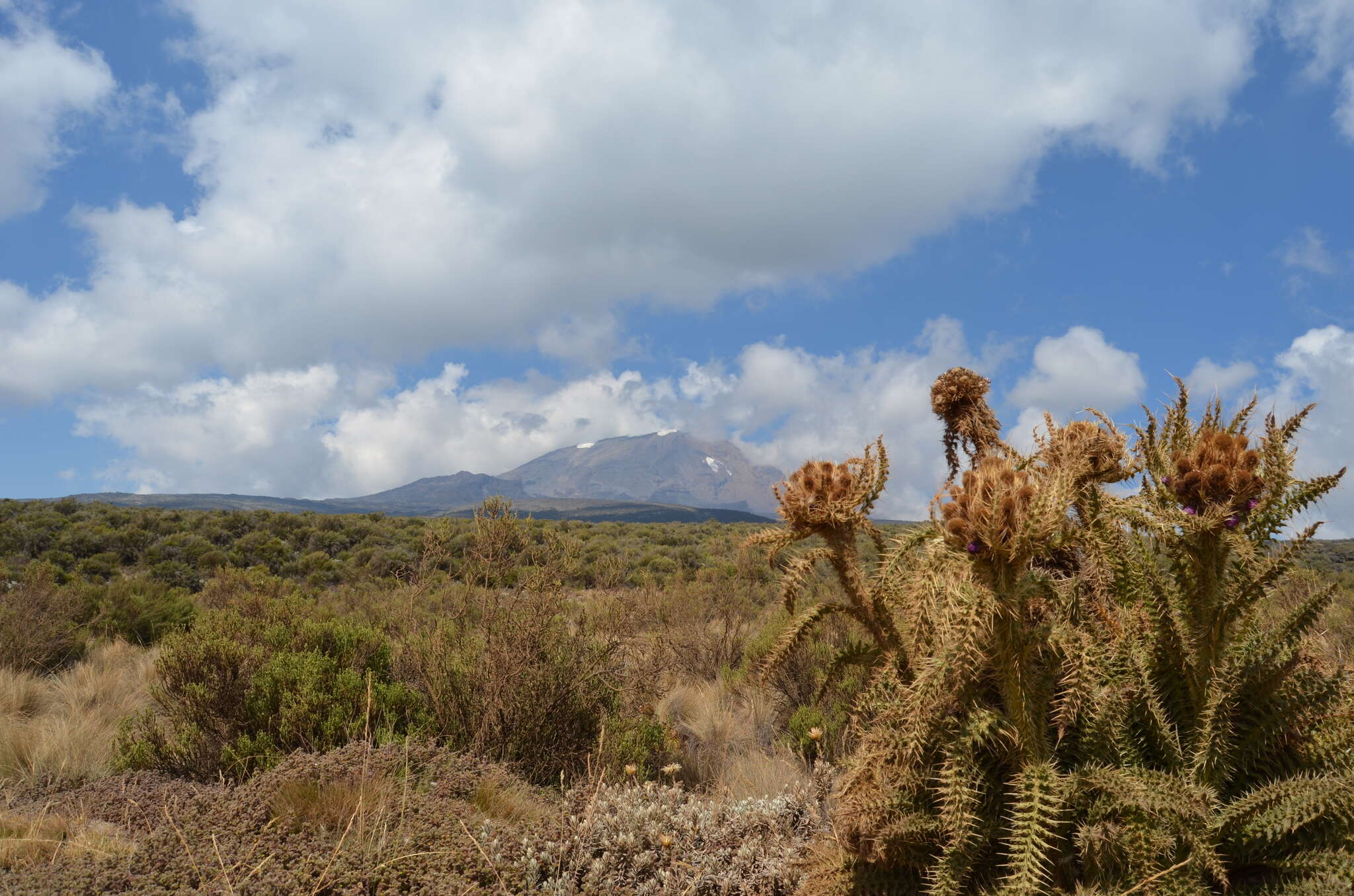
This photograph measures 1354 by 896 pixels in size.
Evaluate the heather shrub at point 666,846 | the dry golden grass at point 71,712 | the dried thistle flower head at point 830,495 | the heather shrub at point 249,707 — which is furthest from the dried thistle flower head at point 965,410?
the dry golden grass at point 71,712

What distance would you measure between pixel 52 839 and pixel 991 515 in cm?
460

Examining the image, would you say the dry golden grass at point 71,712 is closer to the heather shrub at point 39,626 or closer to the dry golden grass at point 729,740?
the heather shrub at point 39,626

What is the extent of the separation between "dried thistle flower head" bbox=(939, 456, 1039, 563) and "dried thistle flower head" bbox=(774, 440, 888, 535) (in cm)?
65

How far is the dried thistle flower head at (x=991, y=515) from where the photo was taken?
5.39 feet

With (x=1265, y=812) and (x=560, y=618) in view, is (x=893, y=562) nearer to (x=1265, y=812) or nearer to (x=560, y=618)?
(x=1265, y=812)

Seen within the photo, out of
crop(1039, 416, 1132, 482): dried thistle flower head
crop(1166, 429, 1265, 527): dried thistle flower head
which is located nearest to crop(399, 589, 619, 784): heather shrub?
crop(1039, 416, 1132, 482): dried thistle flower head

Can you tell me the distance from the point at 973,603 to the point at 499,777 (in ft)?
11.5

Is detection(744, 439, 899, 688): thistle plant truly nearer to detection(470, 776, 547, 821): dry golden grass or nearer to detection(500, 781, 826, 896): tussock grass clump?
detection(500, 781, 826, 896): tussock grass clump

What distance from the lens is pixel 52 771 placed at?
5.05 meters

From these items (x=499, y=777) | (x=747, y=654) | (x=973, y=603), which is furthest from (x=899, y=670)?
(x=747, y=654)

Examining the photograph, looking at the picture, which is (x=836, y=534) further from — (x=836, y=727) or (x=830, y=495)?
(x=836, y=727)

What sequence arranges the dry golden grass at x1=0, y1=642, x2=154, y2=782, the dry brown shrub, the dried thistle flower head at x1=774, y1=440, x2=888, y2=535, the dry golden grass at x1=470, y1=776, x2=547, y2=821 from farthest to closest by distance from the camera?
the dry golden grass at x1=0, y1=642, x2=154, y2=782
the dry golden grass at x1=470, y1=776, x2=547, y2=821
the dry brown shrub
the dried thistle flower head at x1=774, y1=440, x2=888, y2=535

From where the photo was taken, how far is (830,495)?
246 centimetres

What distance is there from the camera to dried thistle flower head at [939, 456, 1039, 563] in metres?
1.64
